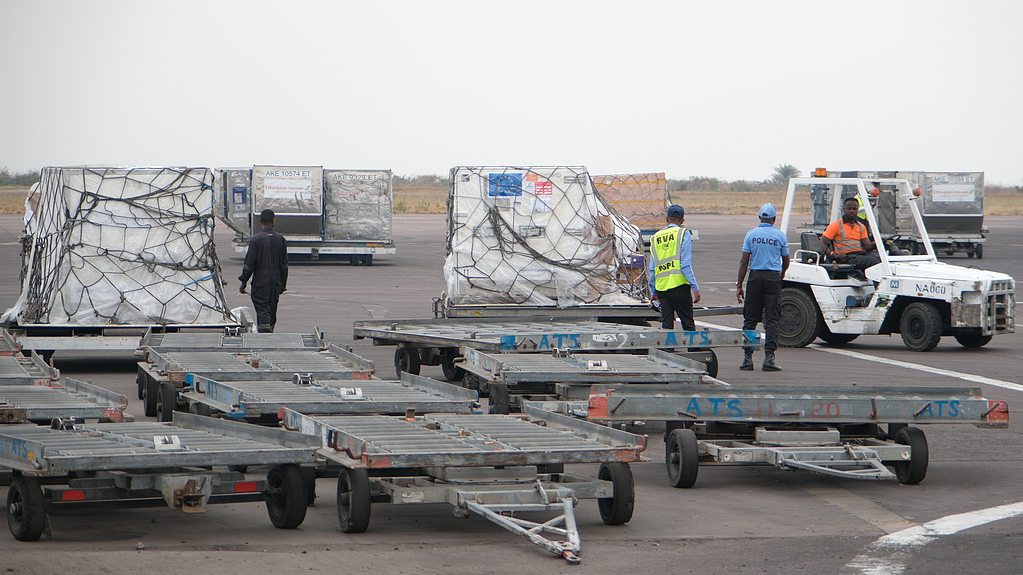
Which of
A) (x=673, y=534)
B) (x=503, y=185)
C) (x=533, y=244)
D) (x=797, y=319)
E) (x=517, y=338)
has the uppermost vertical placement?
(x=503, y=185)

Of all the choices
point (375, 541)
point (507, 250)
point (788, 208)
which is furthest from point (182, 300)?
point (375, 541)

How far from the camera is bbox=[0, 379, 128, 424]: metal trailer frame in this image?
907 centimetres

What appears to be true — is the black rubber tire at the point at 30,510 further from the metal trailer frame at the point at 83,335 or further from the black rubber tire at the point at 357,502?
the metal trailer frame at the point at 83,335

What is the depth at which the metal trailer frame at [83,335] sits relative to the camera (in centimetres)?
1499

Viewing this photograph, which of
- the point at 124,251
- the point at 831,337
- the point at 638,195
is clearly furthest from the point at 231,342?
the point at 638,195

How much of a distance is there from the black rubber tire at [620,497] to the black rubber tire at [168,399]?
4681 millimetres

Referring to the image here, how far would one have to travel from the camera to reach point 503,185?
17984 millimetres

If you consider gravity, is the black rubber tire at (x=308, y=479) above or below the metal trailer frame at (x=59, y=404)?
below

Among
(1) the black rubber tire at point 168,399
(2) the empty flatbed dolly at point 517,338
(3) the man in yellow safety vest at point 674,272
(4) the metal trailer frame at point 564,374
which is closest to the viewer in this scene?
(1) the black rubber tire at point 168,399

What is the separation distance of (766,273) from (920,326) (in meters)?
3.24

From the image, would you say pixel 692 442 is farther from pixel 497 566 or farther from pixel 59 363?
pixel 59 363

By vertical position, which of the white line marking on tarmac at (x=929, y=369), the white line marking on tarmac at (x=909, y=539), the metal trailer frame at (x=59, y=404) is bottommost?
the white line marking on tarmac at (x=909, y=539)

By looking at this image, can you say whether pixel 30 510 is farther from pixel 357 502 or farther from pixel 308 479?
pixel 357 502

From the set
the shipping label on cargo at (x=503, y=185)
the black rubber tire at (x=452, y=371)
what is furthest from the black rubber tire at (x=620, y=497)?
the shipping label on cargo at (x=503, y=185)
